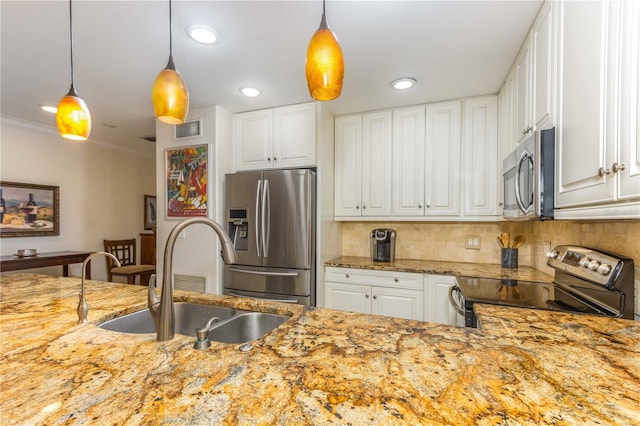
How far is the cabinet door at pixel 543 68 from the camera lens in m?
1.36

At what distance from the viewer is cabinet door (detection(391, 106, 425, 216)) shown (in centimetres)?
271

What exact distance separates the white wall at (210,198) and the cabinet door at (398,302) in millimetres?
1471

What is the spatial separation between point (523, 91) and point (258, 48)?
64.3 inches

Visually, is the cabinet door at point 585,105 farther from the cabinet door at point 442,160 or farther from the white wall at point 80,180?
the white wall at point 80,180

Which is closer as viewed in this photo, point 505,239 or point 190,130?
point 505,239

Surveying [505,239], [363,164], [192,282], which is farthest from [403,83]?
[192,282]

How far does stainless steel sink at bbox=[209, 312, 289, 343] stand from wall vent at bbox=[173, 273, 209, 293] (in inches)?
67.3

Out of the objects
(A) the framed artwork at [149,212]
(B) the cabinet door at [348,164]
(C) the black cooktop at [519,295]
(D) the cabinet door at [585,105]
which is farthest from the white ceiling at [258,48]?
(A) the framed artwork at [149,212]

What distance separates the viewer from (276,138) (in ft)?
9.21

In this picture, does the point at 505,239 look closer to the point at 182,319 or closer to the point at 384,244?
the point at 384,244

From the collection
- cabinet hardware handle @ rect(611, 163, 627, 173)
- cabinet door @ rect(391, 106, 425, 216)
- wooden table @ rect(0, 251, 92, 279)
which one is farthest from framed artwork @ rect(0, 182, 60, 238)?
cabinet hardware handle @ rect(611, 163, 627, 173)

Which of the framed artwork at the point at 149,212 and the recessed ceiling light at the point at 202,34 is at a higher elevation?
the recessed ceiling light at the point at 202,34

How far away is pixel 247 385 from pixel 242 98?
2.47m

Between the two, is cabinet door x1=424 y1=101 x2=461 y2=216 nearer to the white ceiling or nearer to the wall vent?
the white ceiling
